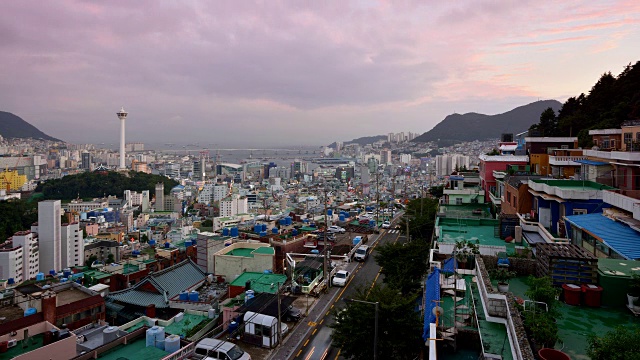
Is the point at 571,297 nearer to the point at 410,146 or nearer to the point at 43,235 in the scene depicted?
the point at 43,235

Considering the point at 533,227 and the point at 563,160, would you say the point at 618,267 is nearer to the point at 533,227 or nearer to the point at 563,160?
the point at 533,227

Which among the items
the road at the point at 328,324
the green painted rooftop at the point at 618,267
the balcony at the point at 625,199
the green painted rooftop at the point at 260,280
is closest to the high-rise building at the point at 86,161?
the road at the point at 328,324

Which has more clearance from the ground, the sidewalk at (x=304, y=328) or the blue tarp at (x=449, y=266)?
the blue tarp at (x=449, y=266)

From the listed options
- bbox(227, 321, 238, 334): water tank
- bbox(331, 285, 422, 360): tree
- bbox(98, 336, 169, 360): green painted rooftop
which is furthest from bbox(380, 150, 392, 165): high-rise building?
bbox(98, 336, 169, 360): green painted rooftop

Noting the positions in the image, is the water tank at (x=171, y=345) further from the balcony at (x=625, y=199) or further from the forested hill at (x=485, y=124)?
the forested hill at (x=485, y=124)

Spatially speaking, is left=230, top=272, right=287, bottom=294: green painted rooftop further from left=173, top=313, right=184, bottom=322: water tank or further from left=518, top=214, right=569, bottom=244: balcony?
left=518, top=214, right=569, bottom=244: balcony

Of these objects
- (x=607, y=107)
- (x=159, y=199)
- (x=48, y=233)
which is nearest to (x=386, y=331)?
(x=607, y=107)

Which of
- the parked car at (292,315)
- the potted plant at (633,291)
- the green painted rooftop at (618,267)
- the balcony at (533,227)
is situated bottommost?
the parked car at (292,315)
